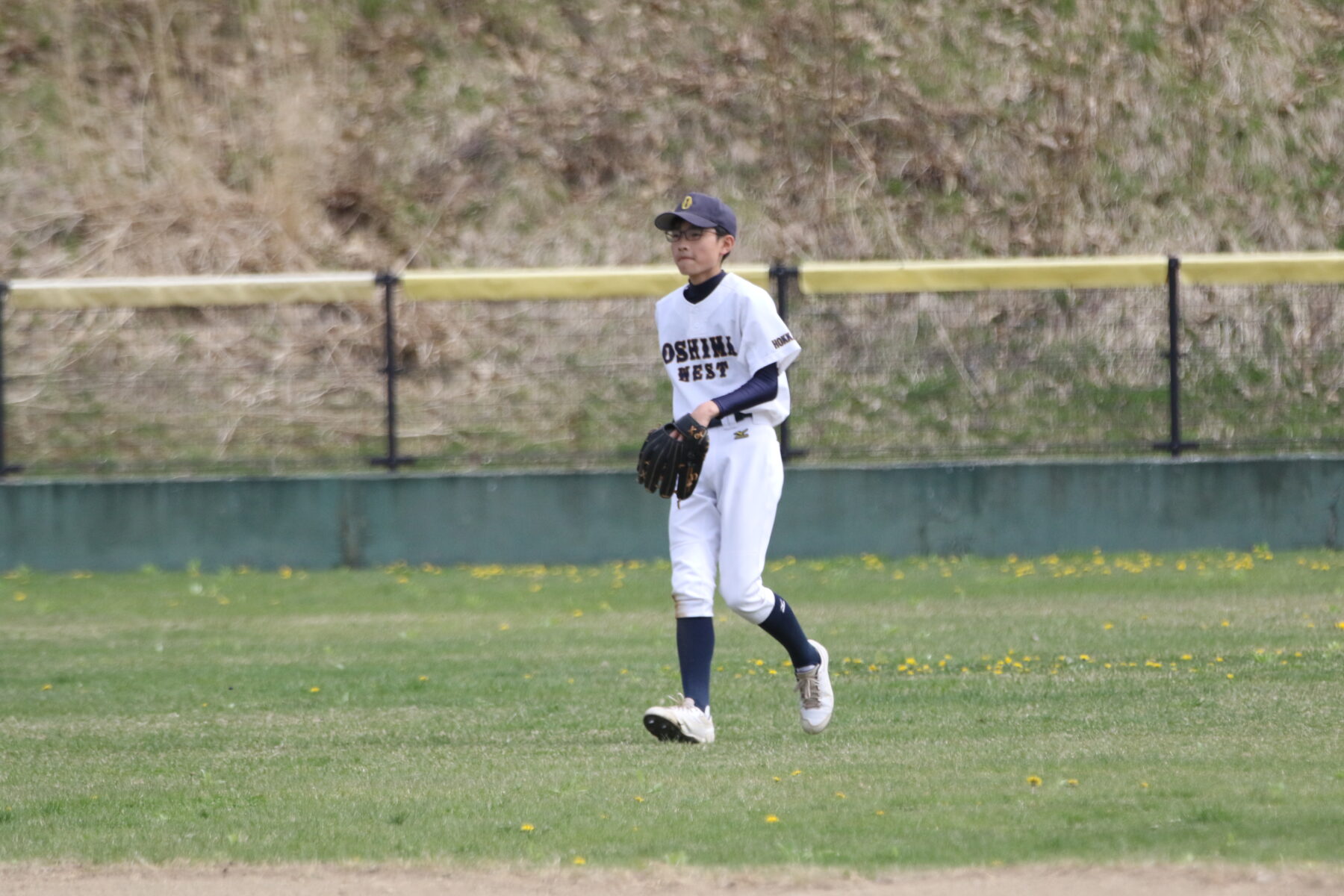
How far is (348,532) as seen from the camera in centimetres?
1583

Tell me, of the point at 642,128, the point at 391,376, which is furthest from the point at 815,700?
the point at 642,128

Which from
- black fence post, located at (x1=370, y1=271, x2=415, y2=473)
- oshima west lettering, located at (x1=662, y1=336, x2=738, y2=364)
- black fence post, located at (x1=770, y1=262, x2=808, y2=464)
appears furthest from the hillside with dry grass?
oshima west lettering, located at (x1=662, y1=336, x2=738, y2=364)

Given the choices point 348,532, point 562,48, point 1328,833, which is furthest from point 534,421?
point 1328,833

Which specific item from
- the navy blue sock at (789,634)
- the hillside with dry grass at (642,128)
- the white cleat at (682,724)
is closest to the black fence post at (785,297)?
the hillside with dry grass at (642,128)

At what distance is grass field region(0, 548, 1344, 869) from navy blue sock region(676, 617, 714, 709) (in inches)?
8.9

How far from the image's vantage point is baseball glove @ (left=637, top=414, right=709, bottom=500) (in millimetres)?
6883

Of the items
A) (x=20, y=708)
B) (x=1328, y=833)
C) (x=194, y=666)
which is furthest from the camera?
(x=194, y=666)

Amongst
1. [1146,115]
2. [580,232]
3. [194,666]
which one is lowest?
[194,666]

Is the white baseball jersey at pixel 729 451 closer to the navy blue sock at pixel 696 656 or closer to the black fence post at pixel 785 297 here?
the navy blue sock at pixel 696 656

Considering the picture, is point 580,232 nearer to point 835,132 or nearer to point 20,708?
point 835,132

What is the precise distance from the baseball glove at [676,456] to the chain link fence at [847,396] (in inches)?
358

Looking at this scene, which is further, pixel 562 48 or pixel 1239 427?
pixel 562 48

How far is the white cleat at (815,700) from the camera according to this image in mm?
7023

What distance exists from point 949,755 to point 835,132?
1705cm
